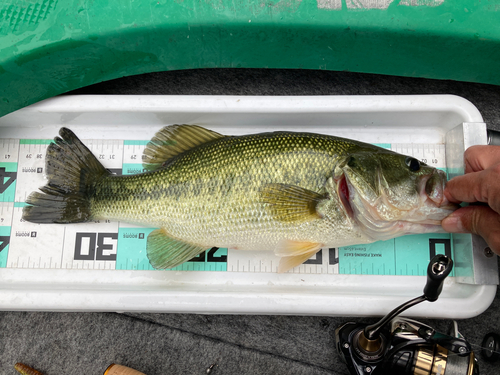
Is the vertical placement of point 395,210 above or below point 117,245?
above

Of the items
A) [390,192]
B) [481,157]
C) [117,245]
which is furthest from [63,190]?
[481,157]

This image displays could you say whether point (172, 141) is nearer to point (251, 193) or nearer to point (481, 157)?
point (251, 193)

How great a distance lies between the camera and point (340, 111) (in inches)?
56.3

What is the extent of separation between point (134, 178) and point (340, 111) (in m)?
0.90

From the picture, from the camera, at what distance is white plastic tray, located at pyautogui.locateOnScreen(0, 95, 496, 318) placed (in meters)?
1.33

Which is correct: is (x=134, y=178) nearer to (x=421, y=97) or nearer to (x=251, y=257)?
(x=251, y=257)

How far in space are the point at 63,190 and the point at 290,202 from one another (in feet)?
3.02

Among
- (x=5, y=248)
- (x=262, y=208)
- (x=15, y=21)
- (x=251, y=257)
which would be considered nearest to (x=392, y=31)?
(x=262, y=208)

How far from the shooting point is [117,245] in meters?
1.49

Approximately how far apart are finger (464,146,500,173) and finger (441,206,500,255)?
0.18 meters

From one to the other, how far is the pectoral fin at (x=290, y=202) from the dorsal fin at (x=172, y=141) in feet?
1.07

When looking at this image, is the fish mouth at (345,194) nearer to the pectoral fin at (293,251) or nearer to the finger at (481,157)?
the pectoral fin at (293,251)

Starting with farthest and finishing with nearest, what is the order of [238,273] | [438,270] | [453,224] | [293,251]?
[238,273] < [293,251] < [453,224] < [438,270]

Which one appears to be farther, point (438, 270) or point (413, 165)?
point (413, 165)
